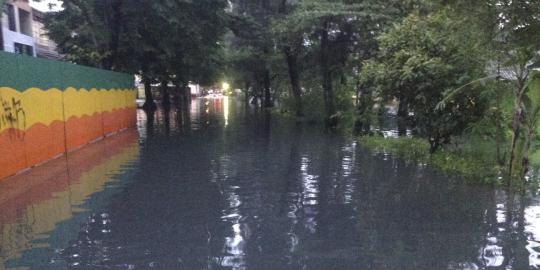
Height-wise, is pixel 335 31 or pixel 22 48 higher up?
pixel 22 48

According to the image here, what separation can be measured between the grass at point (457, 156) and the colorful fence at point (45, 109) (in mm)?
8539

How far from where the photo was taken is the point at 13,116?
994cm

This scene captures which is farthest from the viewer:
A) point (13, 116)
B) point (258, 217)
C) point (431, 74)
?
point (431, 74)

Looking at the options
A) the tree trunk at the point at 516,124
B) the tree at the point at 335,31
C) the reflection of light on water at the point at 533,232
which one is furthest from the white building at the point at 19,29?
the reflection of light on water at the point at 533,232

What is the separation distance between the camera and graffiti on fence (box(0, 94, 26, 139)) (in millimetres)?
9492

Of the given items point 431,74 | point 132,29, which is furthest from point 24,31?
point 431,74

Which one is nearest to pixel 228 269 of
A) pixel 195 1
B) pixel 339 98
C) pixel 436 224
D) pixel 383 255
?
pixel 383 255

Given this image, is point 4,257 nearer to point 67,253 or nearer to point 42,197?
point 67,253

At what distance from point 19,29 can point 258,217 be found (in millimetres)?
41950

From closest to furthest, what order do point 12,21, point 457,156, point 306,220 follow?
1. point 306,220
2. point 457,156
3. point 12,21

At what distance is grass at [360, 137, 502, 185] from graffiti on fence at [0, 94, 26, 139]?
28.6ft

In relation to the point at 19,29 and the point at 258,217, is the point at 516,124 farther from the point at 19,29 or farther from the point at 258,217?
the point at 19,29

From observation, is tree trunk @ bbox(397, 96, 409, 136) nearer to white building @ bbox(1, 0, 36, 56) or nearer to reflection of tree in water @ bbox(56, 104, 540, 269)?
reflection of tree in water @ bbox(56, 104, 540, 269)

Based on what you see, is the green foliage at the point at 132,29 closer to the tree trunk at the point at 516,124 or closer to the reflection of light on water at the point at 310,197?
the reflection of light on water at the point at 310,197
